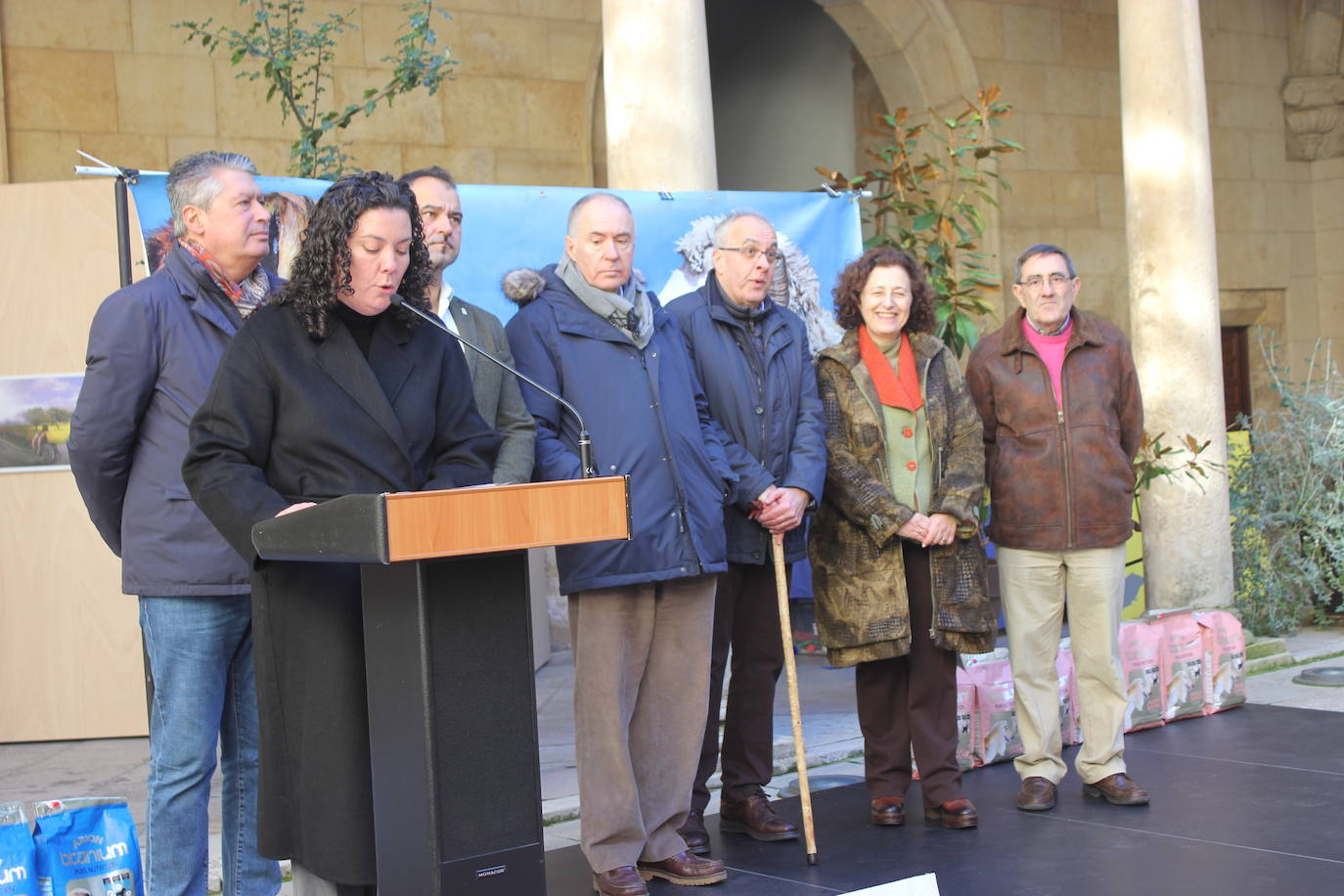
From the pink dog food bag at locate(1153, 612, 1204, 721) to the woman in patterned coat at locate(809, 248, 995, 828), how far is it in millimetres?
1856

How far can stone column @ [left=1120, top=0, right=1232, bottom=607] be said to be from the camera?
836cm

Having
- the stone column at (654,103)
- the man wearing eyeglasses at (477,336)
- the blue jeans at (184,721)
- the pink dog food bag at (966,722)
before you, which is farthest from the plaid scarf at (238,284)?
the pink dog food bag at (966,722)

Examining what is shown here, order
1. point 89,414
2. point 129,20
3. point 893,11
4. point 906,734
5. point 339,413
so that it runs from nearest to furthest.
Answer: point 339,413 → point 89,414 → point 906,734 → point 129,20 → point 893,11

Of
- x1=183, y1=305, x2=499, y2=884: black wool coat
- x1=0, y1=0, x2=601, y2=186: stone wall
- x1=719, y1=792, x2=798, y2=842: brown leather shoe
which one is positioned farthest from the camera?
x1=0, y1=0, x2=601, y2=186: stone wall

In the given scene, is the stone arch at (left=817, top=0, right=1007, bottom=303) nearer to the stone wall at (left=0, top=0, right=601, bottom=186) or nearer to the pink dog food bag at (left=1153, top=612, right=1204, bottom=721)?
the stone wall at (left=0, top=0, right=601, bottom=186)

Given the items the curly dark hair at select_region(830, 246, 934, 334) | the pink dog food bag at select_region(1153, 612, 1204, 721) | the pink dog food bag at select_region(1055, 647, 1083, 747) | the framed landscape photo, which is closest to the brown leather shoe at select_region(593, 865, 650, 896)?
the curly dark hair at select_region(830, 246, 934, 334)

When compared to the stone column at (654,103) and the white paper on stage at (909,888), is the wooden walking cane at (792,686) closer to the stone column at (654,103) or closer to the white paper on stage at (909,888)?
the white paper on stage at (909,888)

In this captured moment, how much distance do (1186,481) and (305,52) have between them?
510cm

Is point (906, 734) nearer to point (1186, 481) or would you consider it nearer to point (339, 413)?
point (339, 413)

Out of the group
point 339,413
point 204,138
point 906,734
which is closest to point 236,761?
point 339,413

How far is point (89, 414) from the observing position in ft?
11.4

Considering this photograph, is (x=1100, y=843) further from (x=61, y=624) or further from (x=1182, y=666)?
(x=61, y=624)

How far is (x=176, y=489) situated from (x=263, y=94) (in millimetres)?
5603

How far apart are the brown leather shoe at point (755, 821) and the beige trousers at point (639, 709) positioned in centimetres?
46
